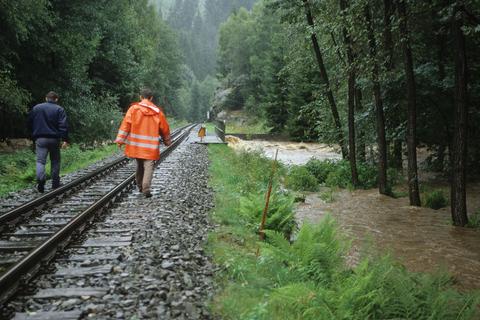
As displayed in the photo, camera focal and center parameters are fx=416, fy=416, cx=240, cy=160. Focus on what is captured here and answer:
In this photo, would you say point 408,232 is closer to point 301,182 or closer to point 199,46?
point 301,182

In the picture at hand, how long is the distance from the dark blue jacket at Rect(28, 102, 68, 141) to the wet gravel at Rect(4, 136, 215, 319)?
8.98 feet

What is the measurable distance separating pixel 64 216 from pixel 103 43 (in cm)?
2374

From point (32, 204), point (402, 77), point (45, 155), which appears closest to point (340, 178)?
point (402, 77)

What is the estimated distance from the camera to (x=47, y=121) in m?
9.65

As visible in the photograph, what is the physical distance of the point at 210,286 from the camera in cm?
464

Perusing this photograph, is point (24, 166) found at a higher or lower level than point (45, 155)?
lower

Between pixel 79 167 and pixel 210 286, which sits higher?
pixel 79 167

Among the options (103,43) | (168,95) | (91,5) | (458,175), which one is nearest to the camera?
(458,175)

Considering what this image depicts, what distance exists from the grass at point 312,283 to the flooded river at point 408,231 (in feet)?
2.96

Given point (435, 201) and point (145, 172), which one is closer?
point (145, 172)

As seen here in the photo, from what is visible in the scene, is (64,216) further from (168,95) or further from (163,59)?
(168,95)

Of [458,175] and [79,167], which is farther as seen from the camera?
[79,167]

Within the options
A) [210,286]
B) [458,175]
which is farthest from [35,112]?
[458,175]

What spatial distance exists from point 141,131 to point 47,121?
2585 mm
